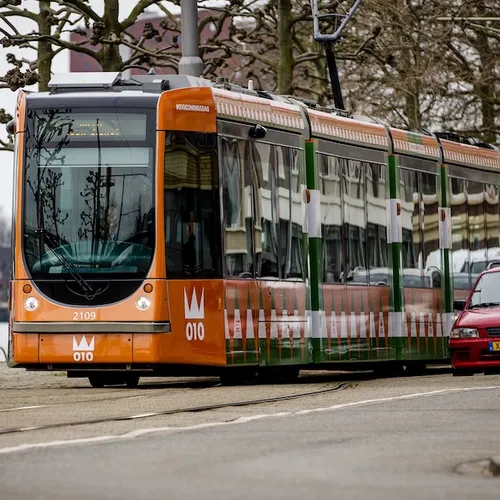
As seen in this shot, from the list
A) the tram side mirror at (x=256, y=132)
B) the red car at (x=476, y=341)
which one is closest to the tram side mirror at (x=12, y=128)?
Answer: the tram side mirror at (x=256, y=132)

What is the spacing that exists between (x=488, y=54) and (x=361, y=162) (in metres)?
17.7

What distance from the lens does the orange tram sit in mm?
18750

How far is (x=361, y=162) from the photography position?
77.3ft

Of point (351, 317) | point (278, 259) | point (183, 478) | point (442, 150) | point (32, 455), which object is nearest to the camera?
point (183, 478)

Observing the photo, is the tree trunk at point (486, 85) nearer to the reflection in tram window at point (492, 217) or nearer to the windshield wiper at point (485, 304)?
the reflection in tram window at point (492, 217)

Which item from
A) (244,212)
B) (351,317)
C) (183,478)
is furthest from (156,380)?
(183,478)

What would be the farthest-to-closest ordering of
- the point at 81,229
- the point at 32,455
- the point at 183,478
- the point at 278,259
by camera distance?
the point at 278,259 → the point at 81,229 → the point at 32,455 → the point at 183,478

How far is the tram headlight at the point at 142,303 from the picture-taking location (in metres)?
18.6

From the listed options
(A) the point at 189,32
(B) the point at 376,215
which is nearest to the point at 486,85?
(B) the point at 376,215

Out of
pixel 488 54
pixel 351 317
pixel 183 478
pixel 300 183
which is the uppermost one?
pixel 488 54

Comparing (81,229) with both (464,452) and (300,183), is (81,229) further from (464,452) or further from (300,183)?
(464,452)

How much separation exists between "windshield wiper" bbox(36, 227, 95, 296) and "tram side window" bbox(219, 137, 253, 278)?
1614 mm

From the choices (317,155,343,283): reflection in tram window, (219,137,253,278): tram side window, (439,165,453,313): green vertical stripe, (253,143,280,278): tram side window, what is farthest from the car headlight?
(219,137,253,278): tram side window

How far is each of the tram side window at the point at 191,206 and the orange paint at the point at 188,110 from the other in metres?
0.09
